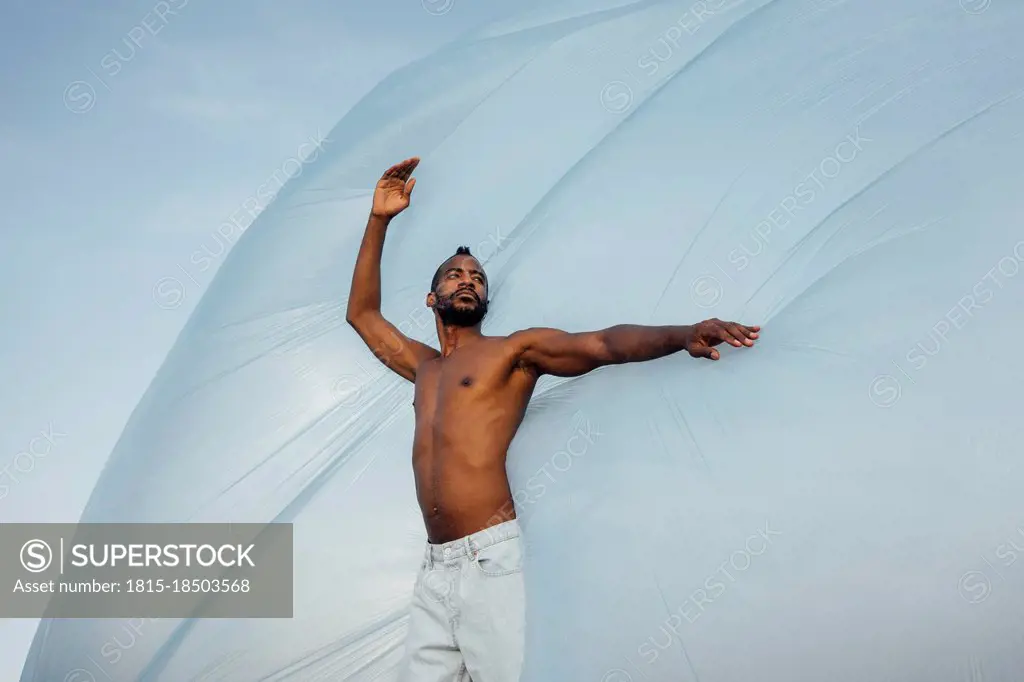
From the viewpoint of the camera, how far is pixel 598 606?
579 centimetres

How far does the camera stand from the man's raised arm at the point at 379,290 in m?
6.02

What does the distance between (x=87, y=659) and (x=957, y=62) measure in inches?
238

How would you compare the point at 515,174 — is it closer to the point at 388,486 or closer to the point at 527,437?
the point at 527,437

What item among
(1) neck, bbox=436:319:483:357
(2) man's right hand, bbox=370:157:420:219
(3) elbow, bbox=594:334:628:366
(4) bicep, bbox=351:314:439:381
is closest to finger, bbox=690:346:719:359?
(3) elbow, bbox=594:334:628:366

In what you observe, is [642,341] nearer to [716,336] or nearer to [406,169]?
[716,336]

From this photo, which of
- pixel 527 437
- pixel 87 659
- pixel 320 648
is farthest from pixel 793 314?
pixel 87 659

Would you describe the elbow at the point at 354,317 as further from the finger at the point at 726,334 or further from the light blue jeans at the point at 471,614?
the finger at the point at 726,334

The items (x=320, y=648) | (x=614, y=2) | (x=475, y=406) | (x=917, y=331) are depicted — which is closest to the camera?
(x=475, y=406)

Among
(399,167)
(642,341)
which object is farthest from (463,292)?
(642,341)

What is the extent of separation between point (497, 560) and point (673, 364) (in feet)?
5.22

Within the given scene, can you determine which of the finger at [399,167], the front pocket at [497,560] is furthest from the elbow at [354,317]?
the front pocket at [497,560]

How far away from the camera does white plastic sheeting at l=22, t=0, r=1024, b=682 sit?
5609 mm

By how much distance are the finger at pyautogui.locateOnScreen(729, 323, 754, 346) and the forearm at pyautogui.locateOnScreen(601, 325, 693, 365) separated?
7.8 inches

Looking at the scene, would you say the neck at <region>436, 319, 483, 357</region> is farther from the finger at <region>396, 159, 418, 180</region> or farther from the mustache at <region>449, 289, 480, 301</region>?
the finger at <region>396, 159, 418, 180</region>
